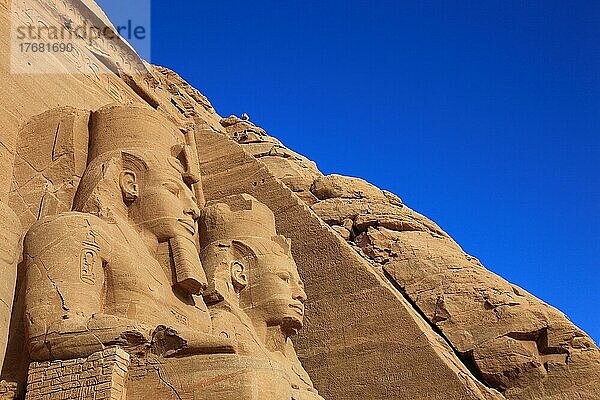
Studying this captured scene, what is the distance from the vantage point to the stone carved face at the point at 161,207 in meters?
5.57

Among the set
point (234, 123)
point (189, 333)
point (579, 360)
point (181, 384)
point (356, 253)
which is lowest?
point (181, 384)

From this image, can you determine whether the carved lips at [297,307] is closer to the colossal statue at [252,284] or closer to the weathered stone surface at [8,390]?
the colossal statue at [252,284]

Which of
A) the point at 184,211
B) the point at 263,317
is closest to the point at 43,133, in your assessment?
the point at 184,211

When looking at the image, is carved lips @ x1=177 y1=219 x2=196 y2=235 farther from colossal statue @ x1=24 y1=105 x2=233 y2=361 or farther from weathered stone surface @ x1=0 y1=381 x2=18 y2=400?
weathered stone surface @ x1=0 y1=381 x2=18 y2=400

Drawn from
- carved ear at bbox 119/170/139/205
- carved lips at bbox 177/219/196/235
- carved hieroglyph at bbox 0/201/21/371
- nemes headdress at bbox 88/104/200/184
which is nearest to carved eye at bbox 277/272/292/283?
carved lips at bbox 177/219/196/235

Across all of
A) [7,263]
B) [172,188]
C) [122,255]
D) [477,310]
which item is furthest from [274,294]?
[477,310]

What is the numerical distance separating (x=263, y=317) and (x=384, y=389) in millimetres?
1805

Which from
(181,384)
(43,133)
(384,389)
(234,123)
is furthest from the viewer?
(234,123)

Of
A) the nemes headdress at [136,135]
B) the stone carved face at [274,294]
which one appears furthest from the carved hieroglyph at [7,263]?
the stone carved face at [274,294]

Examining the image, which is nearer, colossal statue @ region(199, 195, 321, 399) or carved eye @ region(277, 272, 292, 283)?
colossal statue @ region(199, 195, 321, 399)

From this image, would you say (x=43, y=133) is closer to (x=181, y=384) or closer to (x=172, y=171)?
(x=172, y=171)

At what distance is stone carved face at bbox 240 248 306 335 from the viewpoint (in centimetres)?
616

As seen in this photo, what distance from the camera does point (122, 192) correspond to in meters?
5.61

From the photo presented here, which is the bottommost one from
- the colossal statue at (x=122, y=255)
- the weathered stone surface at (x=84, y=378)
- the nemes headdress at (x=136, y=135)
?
the weathered stone surface at (x=84, y=378)
